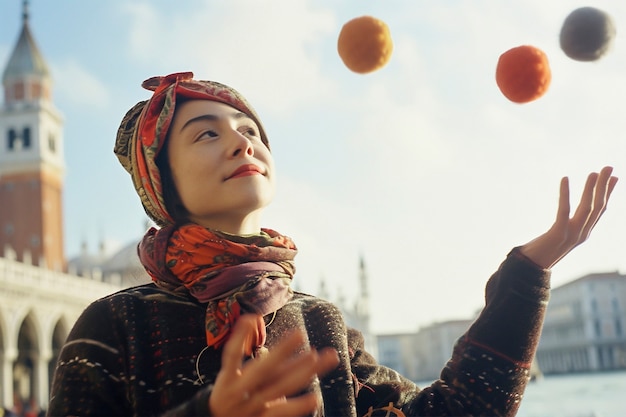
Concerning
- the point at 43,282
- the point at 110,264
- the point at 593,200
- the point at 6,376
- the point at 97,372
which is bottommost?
the point at 110,264

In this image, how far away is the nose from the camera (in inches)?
52.6

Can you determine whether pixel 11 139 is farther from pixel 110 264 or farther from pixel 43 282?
pixel 43 282

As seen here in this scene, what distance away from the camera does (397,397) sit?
1360mm

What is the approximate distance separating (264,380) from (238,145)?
19.3 inches

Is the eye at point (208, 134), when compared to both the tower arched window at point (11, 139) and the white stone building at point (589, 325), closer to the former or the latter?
the tower arched window at point (11, 139)

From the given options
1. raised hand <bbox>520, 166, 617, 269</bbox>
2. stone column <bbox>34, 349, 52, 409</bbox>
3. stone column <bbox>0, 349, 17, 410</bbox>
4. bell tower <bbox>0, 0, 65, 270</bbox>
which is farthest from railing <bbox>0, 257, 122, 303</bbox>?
raised hand <bbox>520, 166, 617, 269</bbox>

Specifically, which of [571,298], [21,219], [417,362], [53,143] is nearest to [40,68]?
[53,143]

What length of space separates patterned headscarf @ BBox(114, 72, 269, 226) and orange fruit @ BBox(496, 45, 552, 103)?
464mm

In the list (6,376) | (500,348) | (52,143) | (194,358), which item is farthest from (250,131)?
(52,143)

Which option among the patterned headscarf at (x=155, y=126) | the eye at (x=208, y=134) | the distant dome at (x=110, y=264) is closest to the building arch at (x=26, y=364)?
the distant dome at (x=110, y=264)

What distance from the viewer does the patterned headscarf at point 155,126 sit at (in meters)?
1.36

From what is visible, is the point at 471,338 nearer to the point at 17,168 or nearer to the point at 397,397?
the point at 397,397

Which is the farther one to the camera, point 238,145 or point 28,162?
point 28,162

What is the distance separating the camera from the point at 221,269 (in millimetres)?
1251
